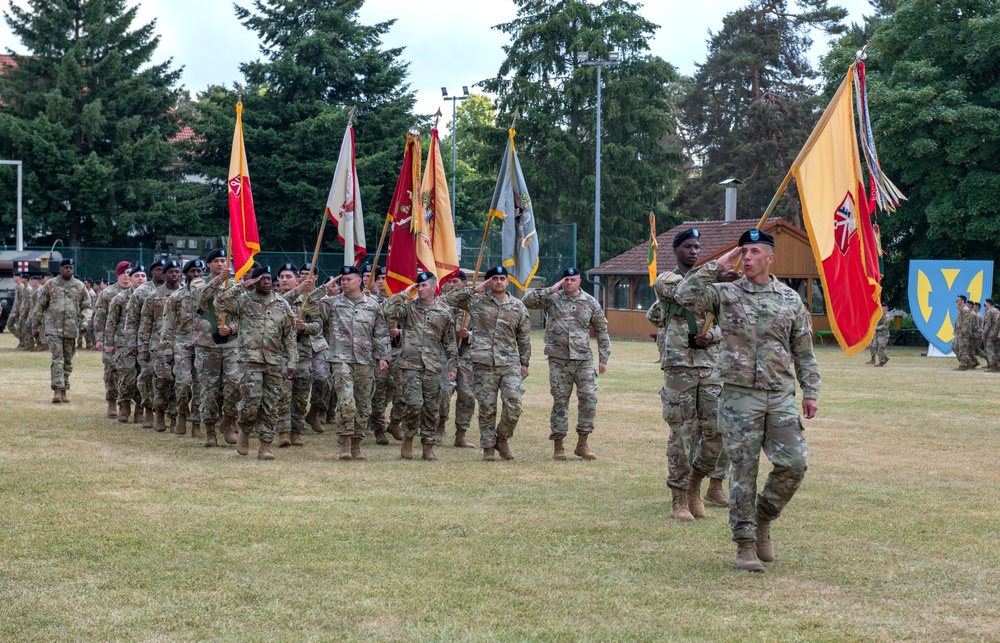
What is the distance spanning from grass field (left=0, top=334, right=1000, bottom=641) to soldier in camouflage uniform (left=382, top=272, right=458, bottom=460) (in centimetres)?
43

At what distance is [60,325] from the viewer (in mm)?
17438

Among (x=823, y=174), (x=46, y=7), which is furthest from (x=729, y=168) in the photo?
(x=823, y=174)

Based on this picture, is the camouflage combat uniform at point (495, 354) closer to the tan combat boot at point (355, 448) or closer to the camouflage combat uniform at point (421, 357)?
the camouflage combat uniform at point (421, 357)

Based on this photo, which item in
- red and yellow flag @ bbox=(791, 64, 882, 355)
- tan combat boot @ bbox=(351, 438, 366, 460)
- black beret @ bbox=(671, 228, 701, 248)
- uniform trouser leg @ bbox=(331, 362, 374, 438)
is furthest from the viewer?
tan combat boot @ bbox=(351, 438, 366, 460)

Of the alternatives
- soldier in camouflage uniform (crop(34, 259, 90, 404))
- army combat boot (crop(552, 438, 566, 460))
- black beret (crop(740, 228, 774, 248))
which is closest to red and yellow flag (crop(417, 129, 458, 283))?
army combat boot (crop(552, 438, 566, 460))

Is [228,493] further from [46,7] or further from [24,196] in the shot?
[46,7]

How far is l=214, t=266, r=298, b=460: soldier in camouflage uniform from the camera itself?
12141 millimetres

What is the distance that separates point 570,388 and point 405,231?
311 cm

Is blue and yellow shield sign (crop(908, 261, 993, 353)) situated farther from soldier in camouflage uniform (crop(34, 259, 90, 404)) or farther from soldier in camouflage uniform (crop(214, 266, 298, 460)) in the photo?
soldier in camouflage uniform (crop(214, 266, 298, 460))

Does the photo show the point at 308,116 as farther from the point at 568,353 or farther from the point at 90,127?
the point at 568,353

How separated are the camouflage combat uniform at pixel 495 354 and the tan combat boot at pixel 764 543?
4.89 metres

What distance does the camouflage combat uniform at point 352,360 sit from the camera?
12.3 metres

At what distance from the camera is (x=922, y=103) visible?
129 feet

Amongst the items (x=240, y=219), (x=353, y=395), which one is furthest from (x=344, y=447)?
(x=240, y=219)
